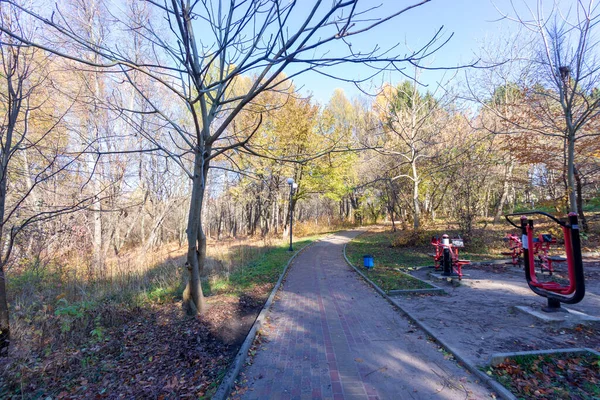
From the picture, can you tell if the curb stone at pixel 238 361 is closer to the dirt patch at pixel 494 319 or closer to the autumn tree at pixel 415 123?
the dirt patch at pixel 494 319

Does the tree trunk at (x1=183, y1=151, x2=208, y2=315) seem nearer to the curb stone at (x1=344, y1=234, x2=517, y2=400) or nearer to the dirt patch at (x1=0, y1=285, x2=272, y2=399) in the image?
the dirt patch at (x1=0, y1=285, x2=272, y2=399)

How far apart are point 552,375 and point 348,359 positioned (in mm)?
2314

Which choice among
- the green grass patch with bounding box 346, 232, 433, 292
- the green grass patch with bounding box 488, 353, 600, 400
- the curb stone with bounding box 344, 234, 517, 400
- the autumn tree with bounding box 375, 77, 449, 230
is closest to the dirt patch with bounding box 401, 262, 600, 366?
the curb stone with bounding box 344, 234, 517, 400

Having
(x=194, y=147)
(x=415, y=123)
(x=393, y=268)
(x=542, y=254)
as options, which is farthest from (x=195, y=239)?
(x=415, y=123)

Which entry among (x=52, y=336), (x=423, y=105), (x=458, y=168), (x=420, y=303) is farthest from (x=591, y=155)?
(x=52, y=336)

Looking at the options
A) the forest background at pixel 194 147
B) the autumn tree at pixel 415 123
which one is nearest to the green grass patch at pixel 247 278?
the forest background at pixel 194 147

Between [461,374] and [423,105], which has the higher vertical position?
[423,105]

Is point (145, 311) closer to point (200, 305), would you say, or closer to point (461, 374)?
point (200, 305)

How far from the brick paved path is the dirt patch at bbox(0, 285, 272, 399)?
62 cm

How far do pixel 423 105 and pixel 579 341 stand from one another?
45.0 feet

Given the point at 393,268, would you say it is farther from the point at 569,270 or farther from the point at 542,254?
the point at 569,270

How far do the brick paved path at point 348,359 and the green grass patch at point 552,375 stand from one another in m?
0.38

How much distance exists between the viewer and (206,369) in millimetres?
3898

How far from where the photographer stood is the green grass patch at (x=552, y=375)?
300 cm
